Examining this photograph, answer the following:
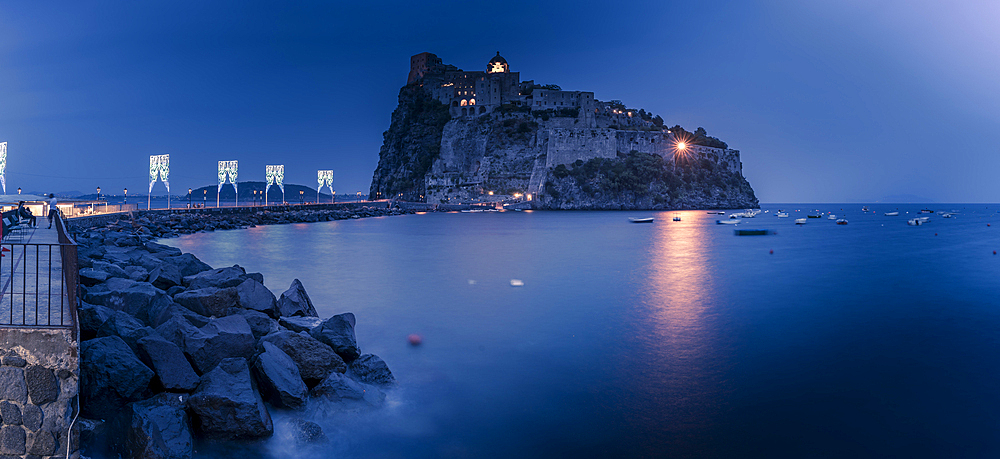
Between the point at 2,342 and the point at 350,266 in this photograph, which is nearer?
the point at 2,342

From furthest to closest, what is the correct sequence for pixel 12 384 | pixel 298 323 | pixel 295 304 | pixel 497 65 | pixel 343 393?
pixel 497 65
pixel 295 304
pixel 298 323
pixel 343 393
pixel 12 384

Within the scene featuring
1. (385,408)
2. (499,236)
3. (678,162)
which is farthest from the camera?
(678,162)

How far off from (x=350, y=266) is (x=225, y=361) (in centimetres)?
1389

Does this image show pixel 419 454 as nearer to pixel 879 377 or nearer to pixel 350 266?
pixel 879 377

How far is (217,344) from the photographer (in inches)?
207

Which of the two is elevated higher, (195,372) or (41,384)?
(41,384)

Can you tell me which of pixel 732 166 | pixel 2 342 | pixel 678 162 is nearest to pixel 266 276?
pixel 2 342

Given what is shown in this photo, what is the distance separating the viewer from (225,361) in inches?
188

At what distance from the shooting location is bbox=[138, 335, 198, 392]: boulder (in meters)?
4.51

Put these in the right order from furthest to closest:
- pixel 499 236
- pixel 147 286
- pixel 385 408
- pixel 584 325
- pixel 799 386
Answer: pixel 499 236
pixel 584 325
pixel 147 286
pixel 799 386
pixel 385 408

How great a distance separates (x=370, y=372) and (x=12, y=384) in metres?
3.20

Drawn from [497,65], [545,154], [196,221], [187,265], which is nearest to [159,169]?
[196,221]

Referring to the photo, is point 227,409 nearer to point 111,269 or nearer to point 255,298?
point 255,298

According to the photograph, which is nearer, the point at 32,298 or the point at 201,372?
the point at 32,298
